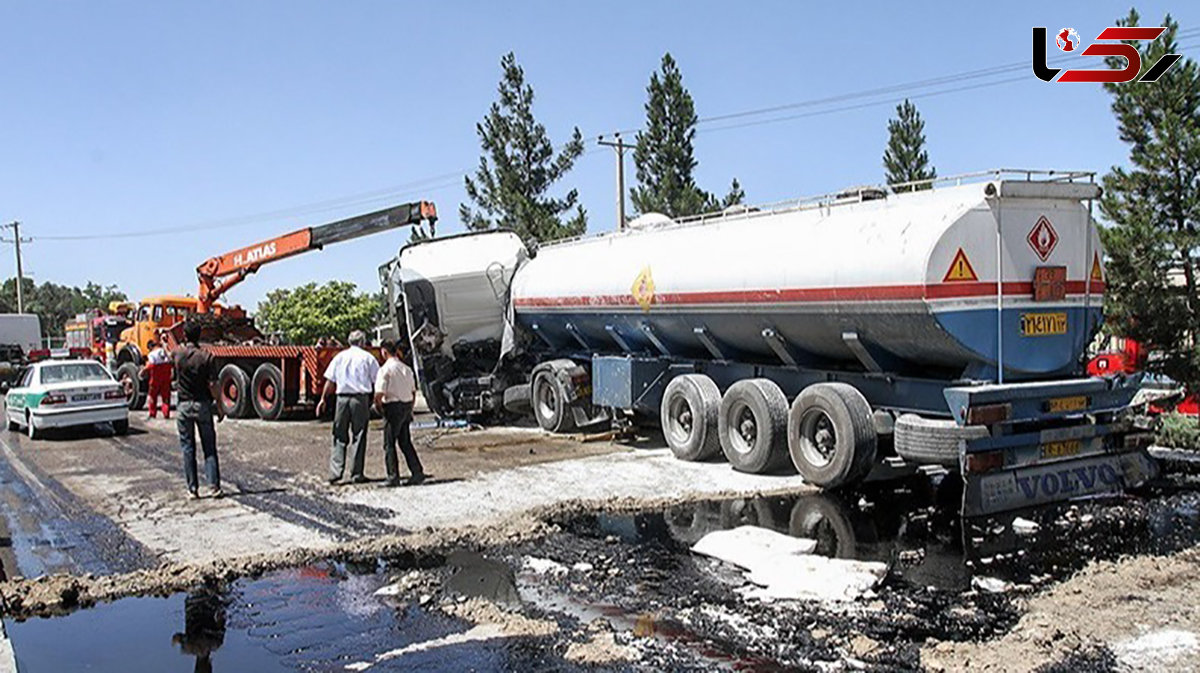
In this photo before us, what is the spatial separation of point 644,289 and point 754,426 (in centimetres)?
287

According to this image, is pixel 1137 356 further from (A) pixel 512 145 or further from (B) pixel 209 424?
(A) pixel 512 145

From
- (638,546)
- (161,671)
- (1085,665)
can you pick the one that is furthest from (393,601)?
(1085,665)

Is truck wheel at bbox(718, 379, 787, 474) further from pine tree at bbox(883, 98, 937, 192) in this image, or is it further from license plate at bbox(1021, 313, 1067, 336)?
pine tree at bbox(883, 98, 937, 192)

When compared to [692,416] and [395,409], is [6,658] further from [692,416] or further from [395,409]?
[692,416]

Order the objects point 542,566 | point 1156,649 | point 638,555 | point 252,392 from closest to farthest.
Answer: point 1156,649, point 542,566, point 638,555, point 252,392

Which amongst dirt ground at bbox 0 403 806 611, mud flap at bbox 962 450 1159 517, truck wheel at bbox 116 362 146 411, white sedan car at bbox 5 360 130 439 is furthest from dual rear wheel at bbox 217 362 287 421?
mud flap at bbox 962 450 1159 517

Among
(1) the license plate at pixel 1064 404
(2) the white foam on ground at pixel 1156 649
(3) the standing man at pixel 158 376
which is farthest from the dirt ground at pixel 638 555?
(3) the standing man at pixel 158 376

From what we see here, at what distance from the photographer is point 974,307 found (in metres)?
9.26

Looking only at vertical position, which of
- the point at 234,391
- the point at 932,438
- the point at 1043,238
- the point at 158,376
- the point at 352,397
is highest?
the point at 1043,238

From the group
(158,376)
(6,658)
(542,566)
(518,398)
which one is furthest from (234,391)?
(6,658)

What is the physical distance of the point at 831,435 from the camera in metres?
10.5

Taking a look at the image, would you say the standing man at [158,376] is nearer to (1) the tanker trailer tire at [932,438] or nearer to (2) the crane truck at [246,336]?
(2) the crane truck at [246,336]

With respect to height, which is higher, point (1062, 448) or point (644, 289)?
point (644, 289)

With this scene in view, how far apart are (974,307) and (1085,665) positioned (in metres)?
4.66
